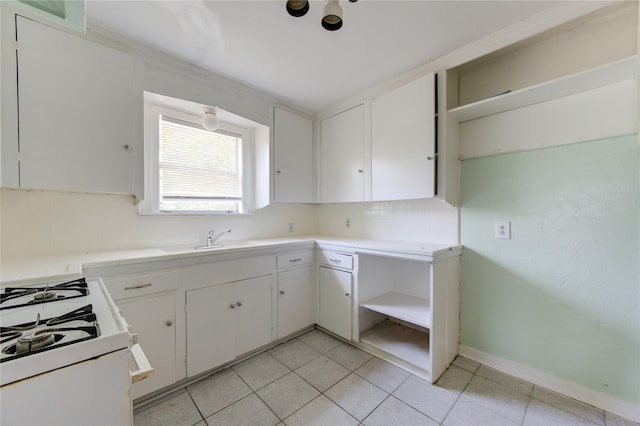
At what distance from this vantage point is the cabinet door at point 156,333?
150cm

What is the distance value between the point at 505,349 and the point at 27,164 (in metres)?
3.29

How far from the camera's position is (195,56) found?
1.86 meters

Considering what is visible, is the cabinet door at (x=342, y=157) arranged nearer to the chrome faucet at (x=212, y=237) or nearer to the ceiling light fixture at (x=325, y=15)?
the chrome faucet at (x=212, y=237)

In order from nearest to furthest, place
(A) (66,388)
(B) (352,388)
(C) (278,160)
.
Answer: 1. (A) (66,388)
2. (B) (352,388)
3. (C) (278,160)

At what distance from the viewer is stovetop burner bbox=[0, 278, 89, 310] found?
2.60ft

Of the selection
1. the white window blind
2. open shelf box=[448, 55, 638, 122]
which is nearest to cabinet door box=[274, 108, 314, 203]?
the white window blind

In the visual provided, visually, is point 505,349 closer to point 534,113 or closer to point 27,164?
point 534,113

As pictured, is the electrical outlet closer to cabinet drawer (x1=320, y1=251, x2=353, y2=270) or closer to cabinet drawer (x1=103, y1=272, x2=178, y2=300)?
cabinet drawer (x1=320, y1=251, x2=353, y2=270)

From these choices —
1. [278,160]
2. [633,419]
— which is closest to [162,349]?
[278,160]

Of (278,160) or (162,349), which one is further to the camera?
(278,160)

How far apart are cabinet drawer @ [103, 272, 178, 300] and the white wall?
1.67ft

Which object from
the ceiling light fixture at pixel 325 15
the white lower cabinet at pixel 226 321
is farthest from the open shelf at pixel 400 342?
the ceiling light fixture at pixel 325 15

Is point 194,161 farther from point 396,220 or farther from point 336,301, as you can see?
point 396,220

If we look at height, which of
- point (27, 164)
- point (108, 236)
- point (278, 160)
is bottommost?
A: point (108, 236)
